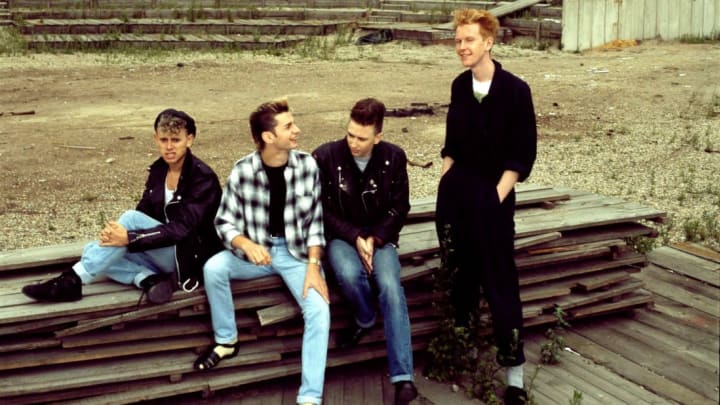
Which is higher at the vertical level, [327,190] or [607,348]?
[327,190]

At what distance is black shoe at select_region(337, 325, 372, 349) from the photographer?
16.5 ft

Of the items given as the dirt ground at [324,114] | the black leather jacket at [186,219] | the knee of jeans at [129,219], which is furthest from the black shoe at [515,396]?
the dirt ground at [324,114]

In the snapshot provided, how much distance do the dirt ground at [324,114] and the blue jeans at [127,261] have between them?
263 centimetres

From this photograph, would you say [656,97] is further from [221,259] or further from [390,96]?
[221,259]

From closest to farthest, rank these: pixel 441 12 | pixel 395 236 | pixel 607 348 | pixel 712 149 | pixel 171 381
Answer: pixel 171 381 < pixel 395 236 < pixel 607 348 < pixel 712 149 < pixel 441 12

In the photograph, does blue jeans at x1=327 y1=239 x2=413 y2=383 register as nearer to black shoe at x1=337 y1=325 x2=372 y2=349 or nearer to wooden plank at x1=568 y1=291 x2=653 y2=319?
black shoe at x1=337 y1=325 x2=372 y2=349

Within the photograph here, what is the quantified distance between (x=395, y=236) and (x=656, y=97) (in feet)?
28.7

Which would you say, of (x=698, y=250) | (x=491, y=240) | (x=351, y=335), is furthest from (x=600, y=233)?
(x=351, y=335)

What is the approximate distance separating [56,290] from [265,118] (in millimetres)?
1351

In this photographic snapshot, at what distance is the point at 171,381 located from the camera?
4.79m

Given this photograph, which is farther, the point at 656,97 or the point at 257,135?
the point at 656,97

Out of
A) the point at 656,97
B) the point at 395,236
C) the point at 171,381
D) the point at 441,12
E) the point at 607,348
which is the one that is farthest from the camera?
the point at 441,12

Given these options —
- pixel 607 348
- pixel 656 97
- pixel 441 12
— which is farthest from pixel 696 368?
pixel 441 12

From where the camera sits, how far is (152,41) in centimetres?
1758
